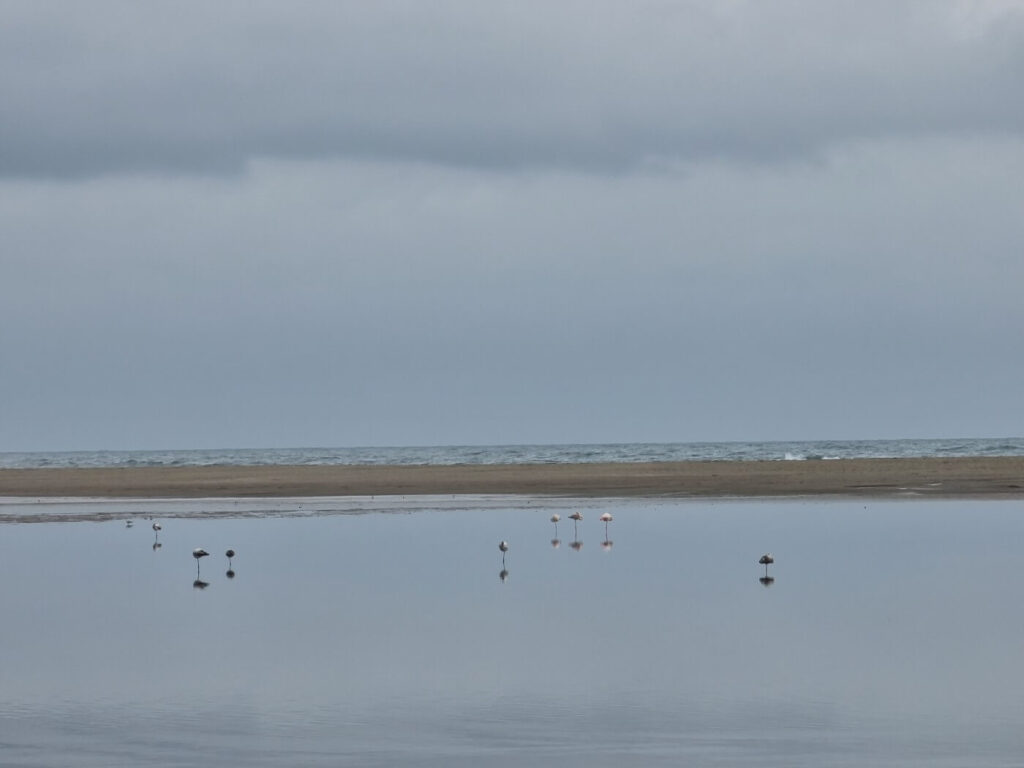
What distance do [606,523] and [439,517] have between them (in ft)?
20.5

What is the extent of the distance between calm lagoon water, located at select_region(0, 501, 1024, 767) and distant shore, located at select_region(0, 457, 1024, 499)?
22.7 metres

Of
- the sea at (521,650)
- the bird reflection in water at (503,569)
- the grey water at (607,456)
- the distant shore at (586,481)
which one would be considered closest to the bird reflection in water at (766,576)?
the sea at (521,650)

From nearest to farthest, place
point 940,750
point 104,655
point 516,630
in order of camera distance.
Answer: point 940,750
point 104,655
point 516,630

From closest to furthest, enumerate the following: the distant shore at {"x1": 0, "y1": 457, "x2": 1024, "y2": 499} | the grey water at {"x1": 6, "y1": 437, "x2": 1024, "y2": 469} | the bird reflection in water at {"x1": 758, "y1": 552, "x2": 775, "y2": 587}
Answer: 1. the bird reflection in water at {"x1": 758, "y1": 552, "x2": 775, "y2": 587}
2. the distant shore at {"x1": 0, "y1": 457, "x2": 1024, "y2": 499}
3. the grey water at {"x1": 6, "y1": 437, "x2": 1024, "y2": 469}

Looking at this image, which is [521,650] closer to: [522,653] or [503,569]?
[522,653]

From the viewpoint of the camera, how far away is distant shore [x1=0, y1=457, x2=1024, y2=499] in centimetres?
5941

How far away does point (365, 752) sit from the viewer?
1441 cm

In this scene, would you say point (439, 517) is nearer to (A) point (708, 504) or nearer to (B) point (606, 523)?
(B) point (606, 523)

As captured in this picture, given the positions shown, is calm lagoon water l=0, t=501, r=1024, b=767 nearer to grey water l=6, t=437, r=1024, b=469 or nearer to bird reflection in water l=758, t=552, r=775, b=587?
bird reflection in water l=758, t=552, r=775, b=587

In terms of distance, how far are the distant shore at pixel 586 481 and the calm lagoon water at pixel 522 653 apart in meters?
22.7

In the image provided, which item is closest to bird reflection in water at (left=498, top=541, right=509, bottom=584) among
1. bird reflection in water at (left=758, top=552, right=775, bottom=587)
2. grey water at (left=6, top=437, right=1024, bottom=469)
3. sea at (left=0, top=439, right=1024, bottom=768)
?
sea at (left=0, top=439, right=1024, bottom=768)

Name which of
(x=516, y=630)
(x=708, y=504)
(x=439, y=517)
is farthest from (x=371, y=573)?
(x=708, y=504)

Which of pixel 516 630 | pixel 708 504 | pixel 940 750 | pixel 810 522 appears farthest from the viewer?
pixel 708 504

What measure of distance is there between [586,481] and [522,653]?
2026 inches
